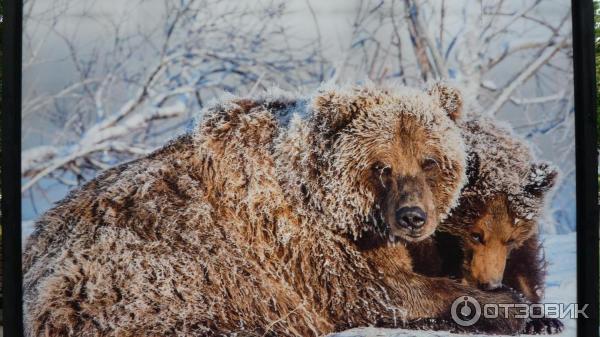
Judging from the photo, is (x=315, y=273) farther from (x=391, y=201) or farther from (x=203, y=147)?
(x=203, y=147)

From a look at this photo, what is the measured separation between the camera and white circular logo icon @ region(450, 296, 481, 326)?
300 centimetres

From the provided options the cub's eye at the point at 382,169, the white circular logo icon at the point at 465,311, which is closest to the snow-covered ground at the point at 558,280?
the white circular logo icon at the point at 465,311

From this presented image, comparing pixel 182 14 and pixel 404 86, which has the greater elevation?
pixel 182 14

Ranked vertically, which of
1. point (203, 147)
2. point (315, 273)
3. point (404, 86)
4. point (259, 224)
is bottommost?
point (315, 273)

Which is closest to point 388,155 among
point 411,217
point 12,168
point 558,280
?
point 411,217

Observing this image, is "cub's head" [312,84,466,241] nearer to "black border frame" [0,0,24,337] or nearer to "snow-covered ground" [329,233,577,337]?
"snow-covered ground" [329,233,577,337]

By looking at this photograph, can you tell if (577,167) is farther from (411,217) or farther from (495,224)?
(411,217)

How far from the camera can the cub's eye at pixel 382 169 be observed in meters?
2.96

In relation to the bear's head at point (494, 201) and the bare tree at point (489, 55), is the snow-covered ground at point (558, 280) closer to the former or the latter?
the bear's head at point (494, 201)

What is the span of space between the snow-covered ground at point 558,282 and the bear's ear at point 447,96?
0.85 metres

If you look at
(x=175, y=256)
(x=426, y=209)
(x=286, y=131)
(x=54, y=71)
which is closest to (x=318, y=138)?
(x=286, y=131)

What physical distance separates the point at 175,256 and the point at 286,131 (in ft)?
2.99

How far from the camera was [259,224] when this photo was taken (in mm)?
3012

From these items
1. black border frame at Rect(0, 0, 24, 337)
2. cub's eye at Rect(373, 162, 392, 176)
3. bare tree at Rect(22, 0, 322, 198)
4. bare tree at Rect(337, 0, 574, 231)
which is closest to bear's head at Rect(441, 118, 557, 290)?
bare tree at Rect(337, 0, 574, 231)
